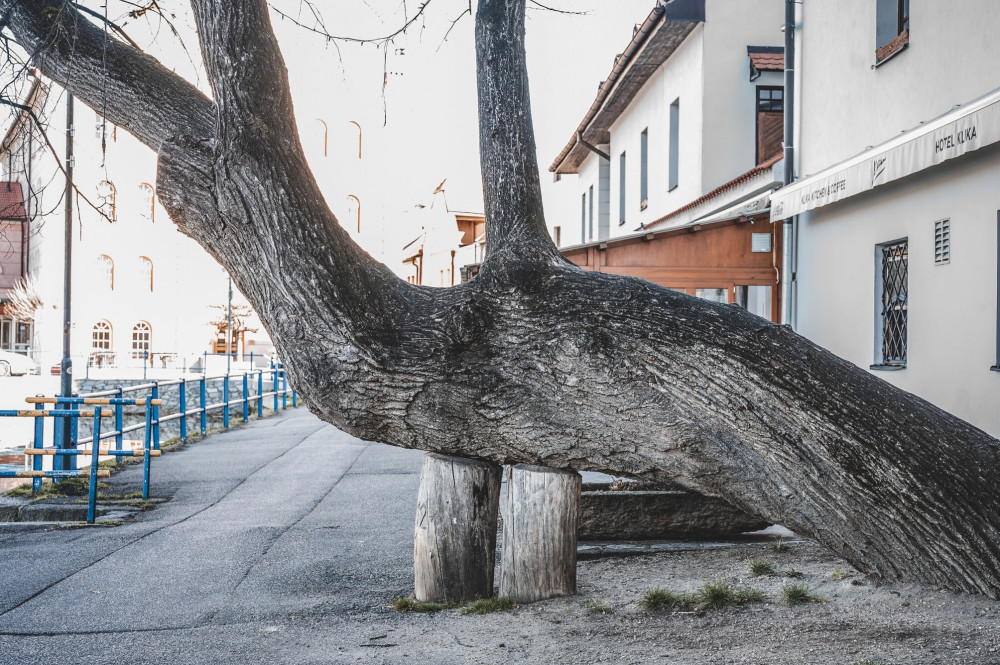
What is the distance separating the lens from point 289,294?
200 inches

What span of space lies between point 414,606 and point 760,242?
1110 centimetres

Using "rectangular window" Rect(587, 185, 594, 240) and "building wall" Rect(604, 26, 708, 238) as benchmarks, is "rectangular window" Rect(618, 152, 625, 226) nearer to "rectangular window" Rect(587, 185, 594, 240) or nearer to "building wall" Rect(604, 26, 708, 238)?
"building wall" Rect(604, 26, 708, 238)

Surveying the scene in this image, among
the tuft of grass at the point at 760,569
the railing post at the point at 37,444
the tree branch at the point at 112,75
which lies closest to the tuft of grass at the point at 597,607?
the tuft of grass at the point at 760,569

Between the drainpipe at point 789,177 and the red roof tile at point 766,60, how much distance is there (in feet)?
11.3

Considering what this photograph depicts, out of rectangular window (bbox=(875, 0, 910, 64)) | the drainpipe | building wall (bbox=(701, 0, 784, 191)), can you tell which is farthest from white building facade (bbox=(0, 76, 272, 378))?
rectangular window (bbox=(875, 0, 910, 64))

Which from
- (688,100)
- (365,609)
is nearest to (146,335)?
(688,100)

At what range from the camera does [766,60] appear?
18.5 meters

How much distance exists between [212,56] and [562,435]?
2.68 metres

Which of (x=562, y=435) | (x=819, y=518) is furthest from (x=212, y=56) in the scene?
(x=819, y=518)

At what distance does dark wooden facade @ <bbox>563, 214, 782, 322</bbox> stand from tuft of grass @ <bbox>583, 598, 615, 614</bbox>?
1026cm

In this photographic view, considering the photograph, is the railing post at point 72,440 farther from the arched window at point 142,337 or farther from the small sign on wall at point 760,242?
the arched window at point 142,337

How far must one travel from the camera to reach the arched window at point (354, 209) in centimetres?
5929

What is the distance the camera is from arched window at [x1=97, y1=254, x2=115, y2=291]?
48844 mm

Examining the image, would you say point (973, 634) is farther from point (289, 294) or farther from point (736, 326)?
point (289, 294)
